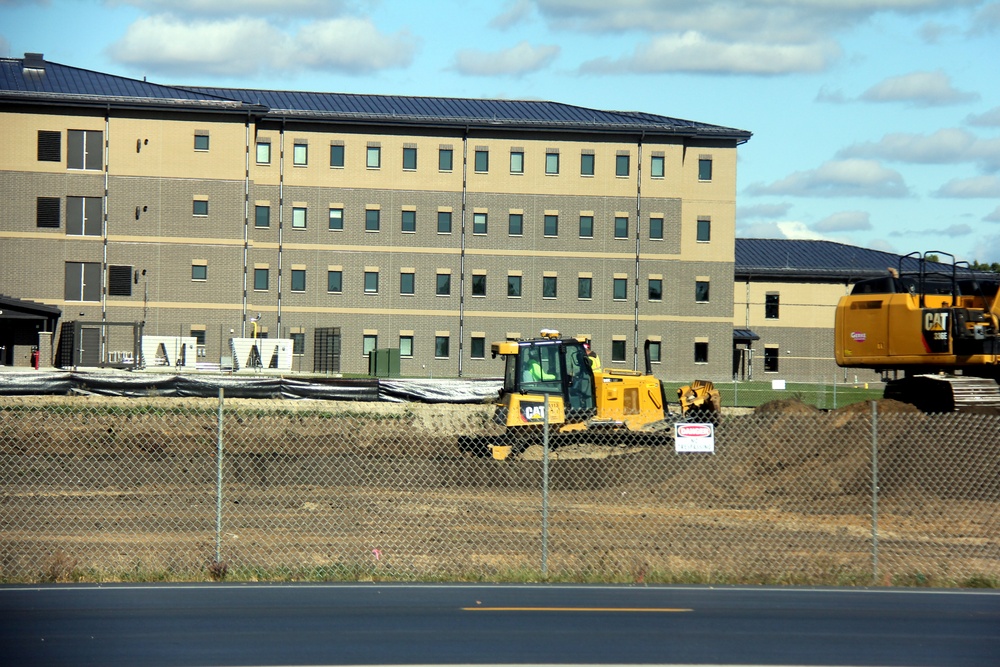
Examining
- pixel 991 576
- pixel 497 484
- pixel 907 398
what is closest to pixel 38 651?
pixel 991 576

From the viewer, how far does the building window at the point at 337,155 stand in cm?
6412

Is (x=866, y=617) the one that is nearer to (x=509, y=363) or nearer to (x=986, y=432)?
(x=986, y=432)

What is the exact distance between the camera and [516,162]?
65.5 meters

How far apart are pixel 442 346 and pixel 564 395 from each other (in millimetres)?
38902

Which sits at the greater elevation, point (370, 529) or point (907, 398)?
point (907, 398)

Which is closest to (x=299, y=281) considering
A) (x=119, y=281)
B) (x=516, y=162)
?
(x=119, y=281)

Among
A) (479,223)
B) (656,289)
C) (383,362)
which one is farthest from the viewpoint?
(656,289)

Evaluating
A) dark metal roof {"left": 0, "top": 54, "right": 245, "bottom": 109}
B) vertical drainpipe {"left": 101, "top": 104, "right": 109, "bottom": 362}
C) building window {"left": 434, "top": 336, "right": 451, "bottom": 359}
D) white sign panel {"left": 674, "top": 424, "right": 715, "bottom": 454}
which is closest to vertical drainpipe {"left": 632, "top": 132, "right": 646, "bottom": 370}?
building window {"left": 434, "top": 336, "right": 451, "bottom": 359}

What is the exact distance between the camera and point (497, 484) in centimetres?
2411

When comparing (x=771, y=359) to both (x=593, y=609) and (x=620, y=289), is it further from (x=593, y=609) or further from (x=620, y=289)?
(x=593, y=609)

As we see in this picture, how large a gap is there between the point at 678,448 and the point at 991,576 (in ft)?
14.2

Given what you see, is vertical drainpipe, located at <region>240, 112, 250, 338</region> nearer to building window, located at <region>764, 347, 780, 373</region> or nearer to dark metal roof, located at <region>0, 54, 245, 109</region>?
dark metal roof, located at <region>0, 54, 245, 109</region>

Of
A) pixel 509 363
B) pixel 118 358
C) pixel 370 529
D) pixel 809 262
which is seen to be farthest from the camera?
pixel 809 262

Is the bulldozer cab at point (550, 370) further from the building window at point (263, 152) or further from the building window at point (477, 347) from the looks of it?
the building window at point (263, 152)
